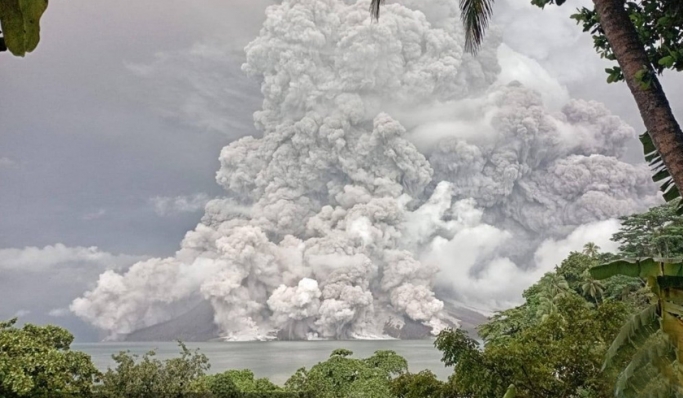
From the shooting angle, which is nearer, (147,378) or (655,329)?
(655,329)

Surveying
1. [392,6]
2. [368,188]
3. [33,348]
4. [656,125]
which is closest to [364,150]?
[368,188]

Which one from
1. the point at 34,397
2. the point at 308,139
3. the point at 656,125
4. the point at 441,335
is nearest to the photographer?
the point at 656,125

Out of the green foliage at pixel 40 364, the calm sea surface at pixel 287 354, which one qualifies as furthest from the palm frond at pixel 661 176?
the calm sea surface at pixel 287 354

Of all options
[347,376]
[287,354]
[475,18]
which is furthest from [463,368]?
[287,354]

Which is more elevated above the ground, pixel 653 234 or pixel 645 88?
pixel 653 234

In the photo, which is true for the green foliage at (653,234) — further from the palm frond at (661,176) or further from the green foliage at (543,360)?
the palm frond at (661,176)

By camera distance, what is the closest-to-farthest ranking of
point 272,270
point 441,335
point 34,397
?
point 441,335 → point 34,397 → point 272,270

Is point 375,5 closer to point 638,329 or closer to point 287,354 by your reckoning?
point 638,329

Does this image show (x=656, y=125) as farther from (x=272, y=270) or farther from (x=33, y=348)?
(x=272, y=270)
